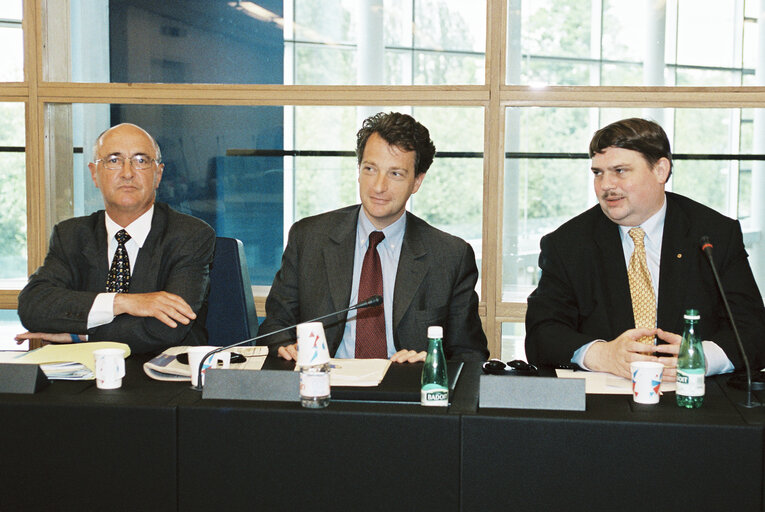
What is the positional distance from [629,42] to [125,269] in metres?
2.40

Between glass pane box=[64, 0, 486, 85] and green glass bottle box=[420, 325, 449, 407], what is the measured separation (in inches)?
80.2

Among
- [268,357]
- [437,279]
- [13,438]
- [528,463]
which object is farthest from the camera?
[437,279]

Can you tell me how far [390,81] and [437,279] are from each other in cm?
133

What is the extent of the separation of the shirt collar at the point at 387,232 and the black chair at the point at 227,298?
1.48 ft

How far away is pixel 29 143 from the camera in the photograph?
3.36 metres

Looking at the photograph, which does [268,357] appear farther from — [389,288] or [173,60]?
[173,60]

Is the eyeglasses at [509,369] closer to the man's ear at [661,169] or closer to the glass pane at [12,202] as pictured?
the man's ear at [661,169]

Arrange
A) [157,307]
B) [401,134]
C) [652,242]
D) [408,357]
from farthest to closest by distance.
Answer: [401,134] < [652,242] < [157,307] < [408,357]

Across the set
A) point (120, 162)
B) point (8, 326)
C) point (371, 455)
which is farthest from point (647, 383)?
point (8, 326)

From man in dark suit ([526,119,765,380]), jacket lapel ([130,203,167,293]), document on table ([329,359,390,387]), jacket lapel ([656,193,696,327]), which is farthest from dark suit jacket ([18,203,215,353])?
jacket lapel ([656,193,696,327])

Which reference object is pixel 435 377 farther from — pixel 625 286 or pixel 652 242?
pixel 652 242

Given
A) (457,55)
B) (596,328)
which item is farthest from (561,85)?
(596,328)

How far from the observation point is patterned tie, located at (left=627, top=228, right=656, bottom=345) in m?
2.17

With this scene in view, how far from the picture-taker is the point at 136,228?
8.20ft
